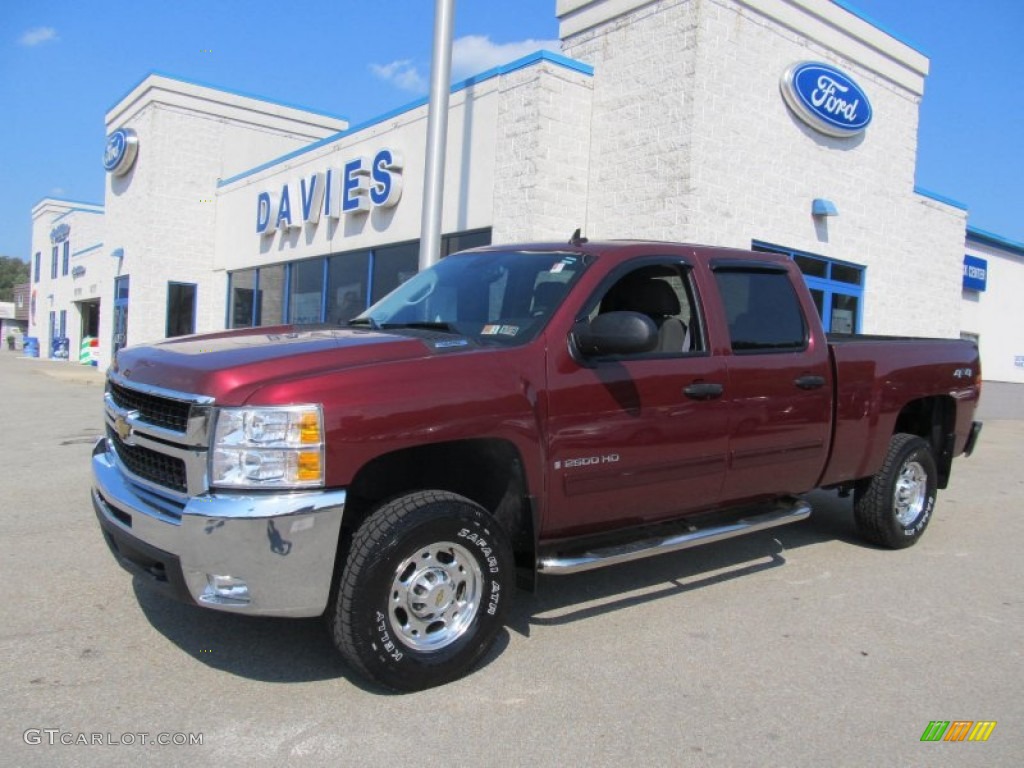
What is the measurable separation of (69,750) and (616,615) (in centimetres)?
263

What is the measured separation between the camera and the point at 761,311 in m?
5.05

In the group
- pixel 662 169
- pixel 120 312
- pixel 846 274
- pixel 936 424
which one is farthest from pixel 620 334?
pixel 120 312

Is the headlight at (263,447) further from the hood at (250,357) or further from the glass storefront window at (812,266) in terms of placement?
the glass storefront window at (812,266)

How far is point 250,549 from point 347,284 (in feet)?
43.6

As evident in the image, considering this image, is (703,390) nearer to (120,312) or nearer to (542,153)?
(542,153)

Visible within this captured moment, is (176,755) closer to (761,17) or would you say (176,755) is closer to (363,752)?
(363,752)

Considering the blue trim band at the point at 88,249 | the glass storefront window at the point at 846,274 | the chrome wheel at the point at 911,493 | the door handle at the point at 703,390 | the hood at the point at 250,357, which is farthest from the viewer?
the blue trim band at the point at 88,249

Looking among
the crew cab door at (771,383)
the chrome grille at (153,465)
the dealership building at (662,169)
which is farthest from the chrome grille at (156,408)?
the dealership building at (662,169)

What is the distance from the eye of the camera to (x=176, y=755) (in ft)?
9.48

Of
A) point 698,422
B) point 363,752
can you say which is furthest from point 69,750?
point 698,422

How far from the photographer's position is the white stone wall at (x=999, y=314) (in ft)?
73.2

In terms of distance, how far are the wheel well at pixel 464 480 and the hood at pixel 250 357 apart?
1.48ft

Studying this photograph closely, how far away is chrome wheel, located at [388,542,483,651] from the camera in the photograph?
341 cm

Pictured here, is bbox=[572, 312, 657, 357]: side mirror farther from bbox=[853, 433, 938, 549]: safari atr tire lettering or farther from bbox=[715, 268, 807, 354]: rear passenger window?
bbox=[853, 433, 938, 549]: safari atr tire lettering
